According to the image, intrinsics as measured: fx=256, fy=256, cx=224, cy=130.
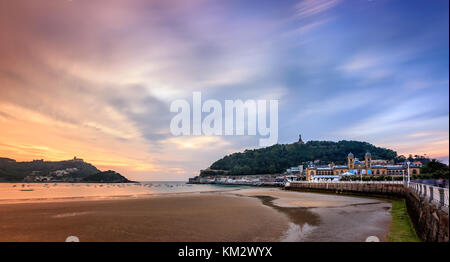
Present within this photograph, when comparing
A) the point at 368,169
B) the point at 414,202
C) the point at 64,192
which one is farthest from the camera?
the point at 368,169

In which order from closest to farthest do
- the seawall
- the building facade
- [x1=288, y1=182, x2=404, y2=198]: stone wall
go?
1. the seawall
2. [x1=288, y1=182, x2=404, y2=198]: stone wall
3. the building facade

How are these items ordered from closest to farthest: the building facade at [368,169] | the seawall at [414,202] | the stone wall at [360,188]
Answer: the seawall at [414,202], the stone wall at [360,188], the building facade at [368,169]

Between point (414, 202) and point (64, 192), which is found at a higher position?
point (414, 202)

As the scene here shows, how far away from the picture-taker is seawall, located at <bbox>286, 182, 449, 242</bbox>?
8238mm

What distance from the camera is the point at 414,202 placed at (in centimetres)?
1703

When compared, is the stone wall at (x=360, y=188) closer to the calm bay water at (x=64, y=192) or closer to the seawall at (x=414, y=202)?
the seawall at (x=414, y=202)

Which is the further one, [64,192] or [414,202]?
[64,192]

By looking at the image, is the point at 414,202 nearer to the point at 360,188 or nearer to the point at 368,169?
the point at 360,188

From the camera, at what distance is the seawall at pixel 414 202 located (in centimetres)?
824

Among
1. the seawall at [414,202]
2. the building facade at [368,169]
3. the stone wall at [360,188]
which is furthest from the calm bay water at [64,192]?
the building facade at [368,169]

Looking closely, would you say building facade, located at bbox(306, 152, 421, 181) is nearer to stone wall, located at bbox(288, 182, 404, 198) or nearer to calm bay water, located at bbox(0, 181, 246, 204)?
stone wall, located at bbox(288, 182, 404, 198)

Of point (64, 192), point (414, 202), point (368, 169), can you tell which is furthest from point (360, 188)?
point (368, 169)

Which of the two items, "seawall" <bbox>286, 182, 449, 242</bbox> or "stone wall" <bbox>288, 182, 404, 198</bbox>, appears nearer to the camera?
"seawall" <bbox>286, 182, 449, 242</bbox>

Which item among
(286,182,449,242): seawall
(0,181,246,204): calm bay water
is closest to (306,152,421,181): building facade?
(286,182,449,242): seawall
